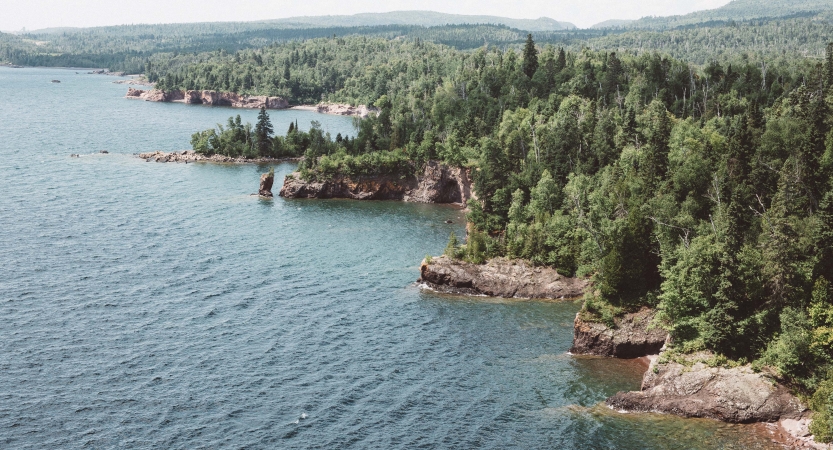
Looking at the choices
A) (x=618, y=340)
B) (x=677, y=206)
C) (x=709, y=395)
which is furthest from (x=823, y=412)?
(x=677, y=206)

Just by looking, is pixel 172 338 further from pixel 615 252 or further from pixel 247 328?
pixel 615 252

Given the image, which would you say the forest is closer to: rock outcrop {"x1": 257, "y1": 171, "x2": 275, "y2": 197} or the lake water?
rock outcrop {"x1": 257, "y1": 171, "x2": 275, "y2": 197}

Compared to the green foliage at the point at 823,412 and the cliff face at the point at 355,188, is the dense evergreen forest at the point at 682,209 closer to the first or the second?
the green foliage at the point at 823,412

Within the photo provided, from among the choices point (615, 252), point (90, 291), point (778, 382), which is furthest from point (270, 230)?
point (778, 382)

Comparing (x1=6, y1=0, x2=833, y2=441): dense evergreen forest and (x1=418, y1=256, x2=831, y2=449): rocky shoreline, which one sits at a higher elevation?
(x1=6, y1=0, x2=833, y2=441): dense evergreen forest

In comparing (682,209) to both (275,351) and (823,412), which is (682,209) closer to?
(823,412)

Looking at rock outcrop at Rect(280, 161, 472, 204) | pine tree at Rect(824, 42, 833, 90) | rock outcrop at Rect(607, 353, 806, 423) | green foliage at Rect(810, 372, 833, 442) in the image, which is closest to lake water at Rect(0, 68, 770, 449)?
rock outcrop at Rect(607, 353, 806, 423)
